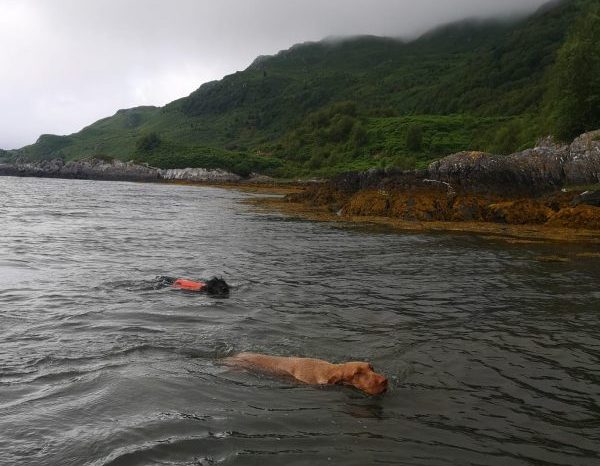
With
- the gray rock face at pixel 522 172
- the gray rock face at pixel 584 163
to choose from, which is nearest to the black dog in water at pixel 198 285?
the gray rock face at pixel 522 172

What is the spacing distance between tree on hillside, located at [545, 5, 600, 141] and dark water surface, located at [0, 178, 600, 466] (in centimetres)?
3233

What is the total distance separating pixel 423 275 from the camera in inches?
603

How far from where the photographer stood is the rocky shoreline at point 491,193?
28.5m

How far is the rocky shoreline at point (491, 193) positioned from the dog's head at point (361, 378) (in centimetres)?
2120

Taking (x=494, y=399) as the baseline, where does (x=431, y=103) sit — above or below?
above

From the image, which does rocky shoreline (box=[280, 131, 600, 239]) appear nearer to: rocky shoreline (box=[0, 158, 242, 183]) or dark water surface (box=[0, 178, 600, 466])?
dark water surface (box=[0, 178, 600, 466])

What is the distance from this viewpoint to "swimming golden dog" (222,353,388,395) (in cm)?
709

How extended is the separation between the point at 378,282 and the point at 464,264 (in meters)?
4.21

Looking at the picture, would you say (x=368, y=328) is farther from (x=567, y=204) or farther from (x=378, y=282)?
(x=567, y=204)

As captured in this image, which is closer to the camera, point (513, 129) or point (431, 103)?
point (513, 129)

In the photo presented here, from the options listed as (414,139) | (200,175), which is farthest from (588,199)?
(200,175)

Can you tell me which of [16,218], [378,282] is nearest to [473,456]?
[378,282]

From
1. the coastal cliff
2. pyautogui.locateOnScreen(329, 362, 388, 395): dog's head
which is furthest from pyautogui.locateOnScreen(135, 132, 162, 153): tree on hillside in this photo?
pyautogui.locateOnScreen(329, 362, 388, 395): dog's head

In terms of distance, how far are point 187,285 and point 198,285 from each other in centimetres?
33
